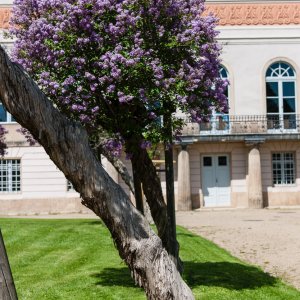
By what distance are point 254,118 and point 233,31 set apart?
4360mm

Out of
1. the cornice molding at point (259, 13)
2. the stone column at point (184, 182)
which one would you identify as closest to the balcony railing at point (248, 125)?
the stone column at point (184, 182)

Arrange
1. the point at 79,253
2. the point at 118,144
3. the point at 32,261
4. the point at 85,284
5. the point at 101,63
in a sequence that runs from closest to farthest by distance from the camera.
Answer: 1. the point at 101,63
2. the point at 118,144
3. the point at 85,284
4. the point at 32,261
5. the point at 79,253

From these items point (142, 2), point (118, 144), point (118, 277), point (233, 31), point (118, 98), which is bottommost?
point (118, 277)

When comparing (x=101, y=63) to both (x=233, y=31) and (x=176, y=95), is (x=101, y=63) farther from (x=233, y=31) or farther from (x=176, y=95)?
(x=233, y=31)

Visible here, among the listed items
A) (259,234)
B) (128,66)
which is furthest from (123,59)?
(259,234)

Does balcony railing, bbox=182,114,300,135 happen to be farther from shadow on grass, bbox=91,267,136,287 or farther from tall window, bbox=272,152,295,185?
shadow on grass, bbox=91,267,136,287

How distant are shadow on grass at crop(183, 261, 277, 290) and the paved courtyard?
17.8 inches

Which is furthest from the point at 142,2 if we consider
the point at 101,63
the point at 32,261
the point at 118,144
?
the point at 32,261

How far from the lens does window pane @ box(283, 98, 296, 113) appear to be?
3119 centimetres

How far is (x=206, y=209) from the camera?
3048 centimetres

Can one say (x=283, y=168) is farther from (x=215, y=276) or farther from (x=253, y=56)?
(x=215, y=276)

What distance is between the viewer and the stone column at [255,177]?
1183 inches

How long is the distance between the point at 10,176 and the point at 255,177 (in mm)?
11569

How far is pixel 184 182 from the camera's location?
98.2 feet
